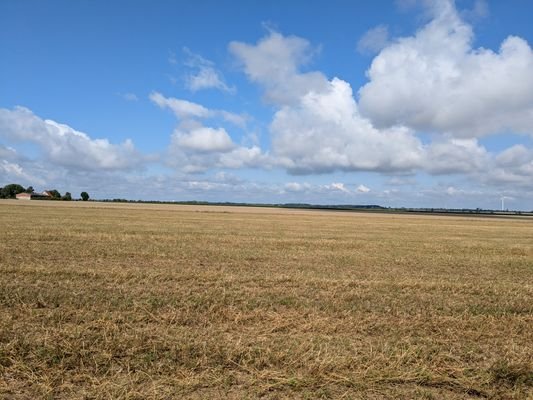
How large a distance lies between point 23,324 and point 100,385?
10.1 feet

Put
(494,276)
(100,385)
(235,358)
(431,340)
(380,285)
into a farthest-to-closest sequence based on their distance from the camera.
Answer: (494,276)
(380,285)
(431,340)
(235,358)
(100,385)

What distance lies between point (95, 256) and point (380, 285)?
Result: 10.7 meters

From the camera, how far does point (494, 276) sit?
49.1ft

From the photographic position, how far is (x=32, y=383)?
5.22 m

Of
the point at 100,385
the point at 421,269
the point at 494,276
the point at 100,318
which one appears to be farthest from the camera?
the point at 421,269

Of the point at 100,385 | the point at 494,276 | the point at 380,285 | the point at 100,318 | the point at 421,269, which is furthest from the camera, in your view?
the point at 421,269

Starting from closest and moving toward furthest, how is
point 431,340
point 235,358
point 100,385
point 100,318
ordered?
point 100,385
point 235,358
point 431,340
point 100,318

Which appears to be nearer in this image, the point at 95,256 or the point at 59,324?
the point at 59,324

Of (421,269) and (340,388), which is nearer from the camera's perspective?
(340,388)

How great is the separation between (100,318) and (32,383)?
8.43 ft

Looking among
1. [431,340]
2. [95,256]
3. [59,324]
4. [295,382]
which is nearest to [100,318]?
[59,324]

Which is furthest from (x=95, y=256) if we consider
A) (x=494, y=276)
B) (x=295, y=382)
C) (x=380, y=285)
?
(x=494, y=276)

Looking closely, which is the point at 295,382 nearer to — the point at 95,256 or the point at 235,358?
the point at 235,358

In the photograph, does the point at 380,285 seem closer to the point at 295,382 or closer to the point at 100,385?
the point at 295,382
